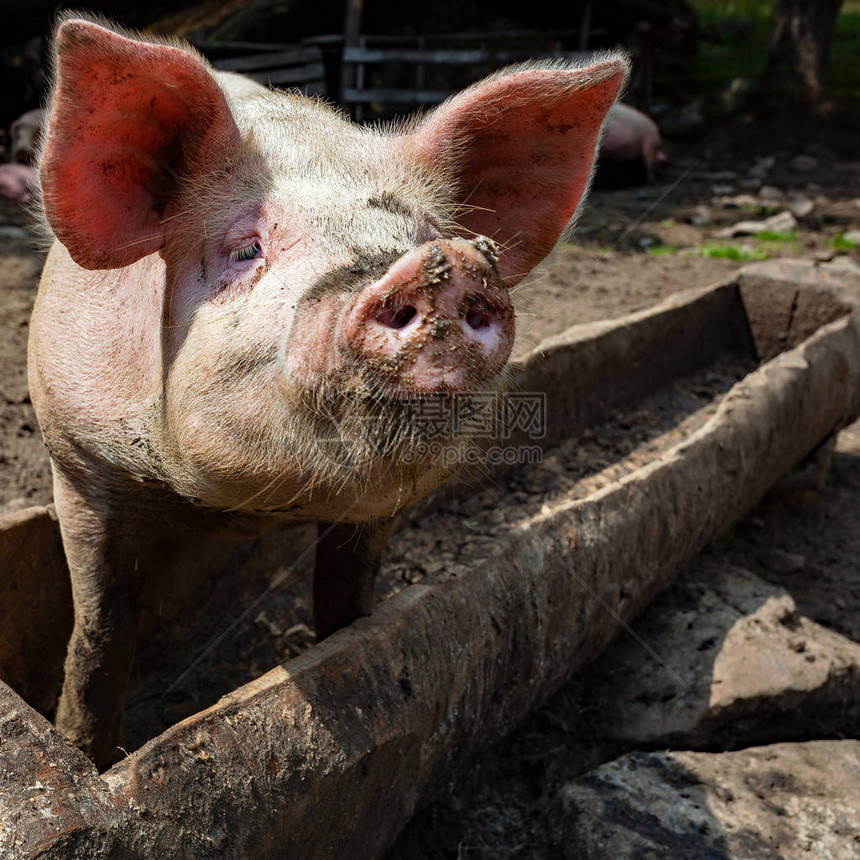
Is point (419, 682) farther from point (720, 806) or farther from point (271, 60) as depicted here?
point (271, 60)

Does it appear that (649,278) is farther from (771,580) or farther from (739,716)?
(739,716)

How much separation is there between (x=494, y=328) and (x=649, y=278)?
607cm

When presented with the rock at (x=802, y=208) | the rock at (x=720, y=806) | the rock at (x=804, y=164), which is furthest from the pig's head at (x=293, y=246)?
the rock at (x=804, y=164)

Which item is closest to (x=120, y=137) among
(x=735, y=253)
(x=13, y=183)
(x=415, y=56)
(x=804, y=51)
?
(x=735, y=253)

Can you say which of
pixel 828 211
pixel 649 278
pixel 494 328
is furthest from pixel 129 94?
pixel 828 211

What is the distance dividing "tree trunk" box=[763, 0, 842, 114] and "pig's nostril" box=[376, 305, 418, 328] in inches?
555

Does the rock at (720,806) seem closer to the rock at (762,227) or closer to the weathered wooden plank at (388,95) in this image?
the rock at (762,227)

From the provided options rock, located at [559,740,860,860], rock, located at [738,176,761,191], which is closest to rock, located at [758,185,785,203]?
rock, located at [738,176,761,191]

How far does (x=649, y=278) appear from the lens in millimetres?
7523

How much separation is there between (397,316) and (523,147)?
40.2 inches

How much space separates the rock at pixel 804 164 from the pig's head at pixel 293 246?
11227 millimetres

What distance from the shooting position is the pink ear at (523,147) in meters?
2.27

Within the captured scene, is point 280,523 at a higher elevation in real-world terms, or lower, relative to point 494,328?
lower

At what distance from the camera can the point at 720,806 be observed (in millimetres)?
2619
